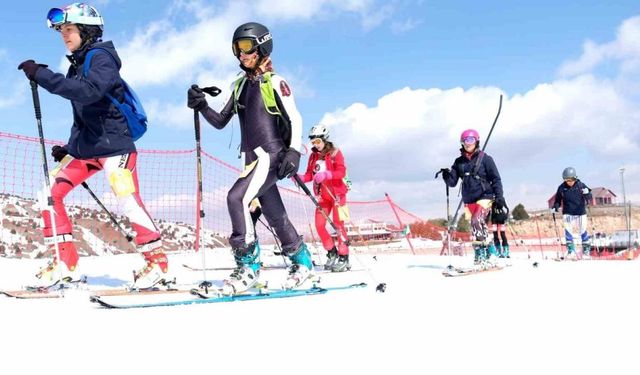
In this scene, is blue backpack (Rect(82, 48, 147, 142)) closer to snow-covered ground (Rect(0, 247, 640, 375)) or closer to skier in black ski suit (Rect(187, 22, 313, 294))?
skier in black ski suit (Rect(187, 22, 313, 294))

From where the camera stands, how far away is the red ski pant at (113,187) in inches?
209

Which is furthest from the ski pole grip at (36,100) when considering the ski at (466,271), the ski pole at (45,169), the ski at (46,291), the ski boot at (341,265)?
the ski at (466,271)

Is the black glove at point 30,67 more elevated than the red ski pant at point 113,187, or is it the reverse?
the black glove at point 30,67

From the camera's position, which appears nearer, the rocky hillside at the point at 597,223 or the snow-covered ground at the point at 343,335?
the snow-covered ground at the point at 343,335

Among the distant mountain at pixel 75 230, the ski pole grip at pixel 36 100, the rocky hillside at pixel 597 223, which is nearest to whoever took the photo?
the ski pole grip at pixel 36 100

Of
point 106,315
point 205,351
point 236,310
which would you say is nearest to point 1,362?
point 205,351

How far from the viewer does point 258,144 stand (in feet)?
16.8

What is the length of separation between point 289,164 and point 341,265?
375 centimetres

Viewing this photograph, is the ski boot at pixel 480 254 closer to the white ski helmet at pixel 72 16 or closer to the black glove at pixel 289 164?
the black glove at pixel 289 164

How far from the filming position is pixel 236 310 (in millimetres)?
4055

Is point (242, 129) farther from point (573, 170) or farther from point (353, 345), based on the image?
point (573, 170)

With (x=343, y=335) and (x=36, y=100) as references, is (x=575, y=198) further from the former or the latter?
(x=343, y=335)

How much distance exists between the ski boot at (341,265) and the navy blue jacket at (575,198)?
6551 mm

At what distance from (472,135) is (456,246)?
10.9m
